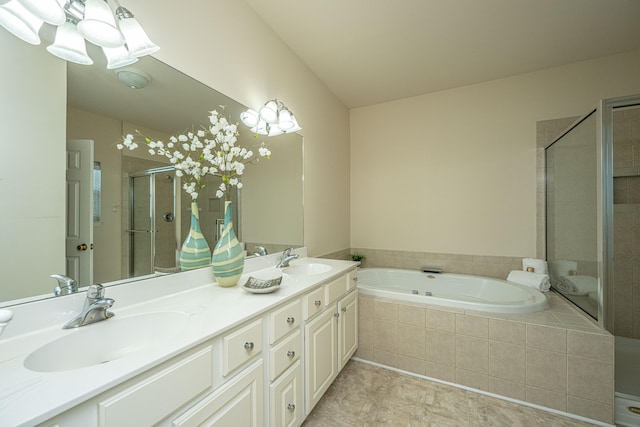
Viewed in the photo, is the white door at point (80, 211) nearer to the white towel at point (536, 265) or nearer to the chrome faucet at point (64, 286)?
the chrome faucet at point (64, 286)

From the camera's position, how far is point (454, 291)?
2.76 m

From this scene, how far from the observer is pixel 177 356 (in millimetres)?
739

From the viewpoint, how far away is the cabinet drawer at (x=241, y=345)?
0.89 metres

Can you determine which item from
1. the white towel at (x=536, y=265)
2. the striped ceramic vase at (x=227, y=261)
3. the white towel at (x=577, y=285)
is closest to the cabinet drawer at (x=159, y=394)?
the striped ceramic vase at (x=227, y=261)

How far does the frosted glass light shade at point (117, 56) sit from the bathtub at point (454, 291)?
2082 millimetres

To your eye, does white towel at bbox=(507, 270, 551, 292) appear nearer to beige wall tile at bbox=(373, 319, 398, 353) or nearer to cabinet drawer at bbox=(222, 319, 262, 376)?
beige wall tile at bbox=(373, 319, 398, 353)

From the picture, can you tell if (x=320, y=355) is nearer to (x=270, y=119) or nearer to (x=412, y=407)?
(x=412, y=407)

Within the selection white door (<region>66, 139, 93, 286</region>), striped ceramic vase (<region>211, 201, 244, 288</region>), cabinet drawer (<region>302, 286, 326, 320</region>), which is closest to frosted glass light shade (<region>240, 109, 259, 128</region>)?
striped ceramic vase (<region>211, 201, 244, 288</region>)

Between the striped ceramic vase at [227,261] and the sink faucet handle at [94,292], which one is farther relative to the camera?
the striped ceramic vase at [227,261]

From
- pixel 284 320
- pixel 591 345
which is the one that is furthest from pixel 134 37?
pixel 591 345

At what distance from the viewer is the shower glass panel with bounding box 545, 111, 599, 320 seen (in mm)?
1771

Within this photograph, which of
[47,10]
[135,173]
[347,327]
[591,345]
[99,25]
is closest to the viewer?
[47,10]

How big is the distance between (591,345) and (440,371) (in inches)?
35.3

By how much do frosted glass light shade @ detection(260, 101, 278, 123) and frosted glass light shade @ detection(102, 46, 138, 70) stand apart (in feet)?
2.81
